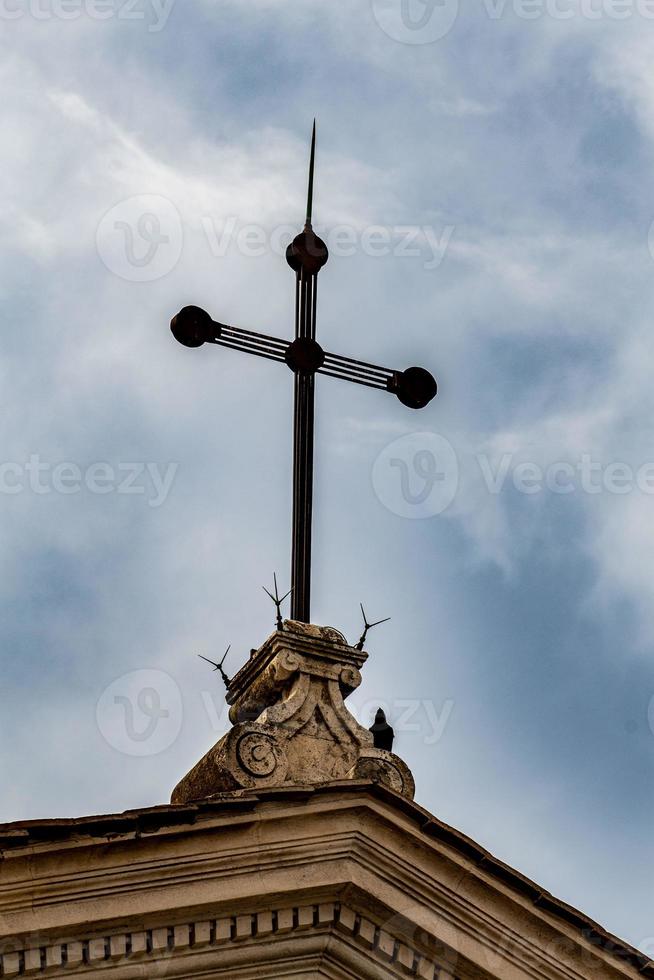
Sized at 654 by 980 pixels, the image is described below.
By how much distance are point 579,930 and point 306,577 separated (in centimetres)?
360

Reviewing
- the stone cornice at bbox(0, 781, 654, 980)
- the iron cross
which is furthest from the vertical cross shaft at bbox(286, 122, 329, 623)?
the stone cornice at bbox(0, 781, 654, 980)

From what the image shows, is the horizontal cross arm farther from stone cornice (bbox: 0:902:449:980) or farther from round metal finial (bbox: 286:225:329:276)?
stone cornice (bbox: 0:902:449:980)

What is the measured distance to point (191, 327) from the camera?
1634 centimetres

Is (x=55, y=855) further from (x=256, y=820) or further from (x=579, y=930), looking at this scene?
(x=579, y=930)

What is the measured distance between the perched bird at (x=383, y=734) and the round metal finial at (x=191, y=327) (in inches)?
132

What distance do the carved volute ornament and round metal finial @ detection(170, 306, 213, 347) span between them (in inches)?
95.6

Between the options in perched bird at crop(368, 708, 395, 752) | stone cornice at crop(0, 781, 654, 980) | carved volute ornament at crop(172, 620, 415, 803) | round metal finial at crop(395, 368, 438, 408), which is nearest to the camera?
stone cornice at crop(0, 781, 654, 980)

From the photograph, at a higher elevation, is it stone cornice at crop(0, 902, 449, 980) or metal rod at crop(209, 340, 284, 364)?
metal rod at crop(209, 340, 284, 364)

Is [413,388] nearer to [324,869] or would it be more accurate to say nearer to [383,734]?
[383,734]

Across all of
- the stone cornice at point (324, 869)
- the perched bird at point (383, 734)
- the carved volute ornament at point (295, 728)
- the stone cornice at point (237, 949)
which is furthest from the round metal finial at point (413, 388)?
the stone cornice at point (237, 949)

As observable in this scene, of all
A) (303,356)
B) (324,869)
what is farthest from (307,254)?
(324,869)

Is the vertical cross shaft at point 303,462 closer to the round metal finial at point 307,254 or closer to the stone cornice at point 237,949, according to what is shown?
the round metal finial at point 307,254

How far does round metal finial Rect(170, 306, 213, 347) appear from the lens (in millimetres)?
16312

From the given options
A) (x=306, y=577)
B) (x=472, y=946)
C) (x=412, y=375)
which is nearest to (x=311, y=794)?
(x=472, y=946)
